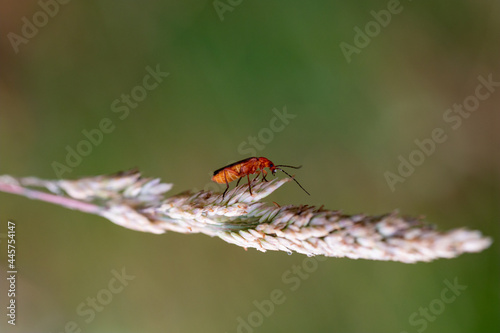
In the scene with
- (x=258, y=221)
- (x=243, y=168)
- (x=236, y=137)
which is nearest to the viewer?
(x=258, y=221)

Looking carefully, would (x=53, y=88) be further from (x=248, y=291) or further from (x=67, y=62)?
(x=248, y=291)

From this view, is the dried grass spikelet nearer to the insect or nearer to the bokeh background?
the insect

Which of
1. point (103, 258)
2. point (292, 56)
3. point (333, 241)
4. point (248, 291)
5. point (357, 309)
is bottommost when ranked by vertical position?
point (357, 309)

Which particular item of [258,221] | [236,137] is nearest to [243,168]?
[258,221]

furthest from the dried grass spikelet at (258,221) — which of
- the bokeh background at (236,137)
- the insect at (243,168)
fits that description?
the bokeh background at (236,137)

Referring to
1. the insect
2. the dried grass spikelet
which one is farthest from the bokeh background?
the dried grass spikelet

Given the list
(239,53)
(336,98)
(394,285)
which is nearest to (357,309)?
(394,285)

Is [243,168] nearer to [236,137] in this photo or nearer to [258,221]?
[258,221]
